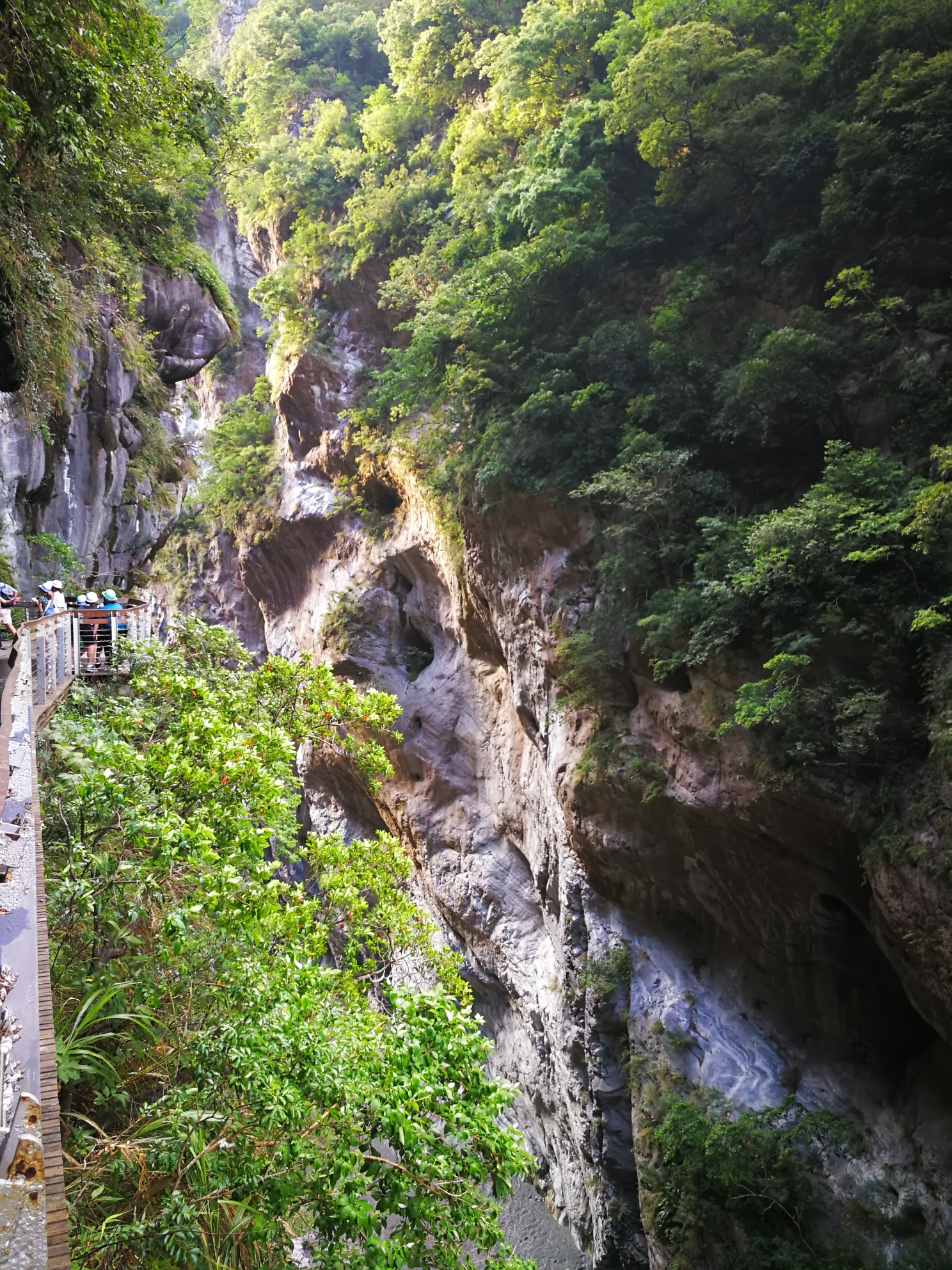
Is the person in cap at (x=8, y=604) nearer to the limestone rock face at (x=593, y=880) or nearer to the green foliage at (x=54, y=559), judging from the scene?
the green foliage at (x=54, y=559)

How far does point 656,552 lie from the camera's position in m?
→ 11.2

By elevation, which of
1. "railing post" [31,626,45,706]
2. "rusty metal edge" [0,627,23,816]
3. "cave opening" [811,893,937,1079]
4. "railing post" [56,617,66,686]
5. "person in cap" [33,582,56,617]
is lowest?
"cave opening" [811,893,937,1079]

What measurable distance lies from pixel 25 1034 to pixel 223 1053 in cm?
250

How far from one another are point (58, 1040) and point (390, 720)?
553 centimetres

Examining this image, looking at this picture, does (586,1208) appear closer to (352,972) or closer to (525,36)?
(352,972)

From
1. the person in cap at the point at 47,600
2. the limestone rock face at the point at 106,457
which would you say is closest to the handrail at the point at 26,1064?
the person in cap at the point at 47,600

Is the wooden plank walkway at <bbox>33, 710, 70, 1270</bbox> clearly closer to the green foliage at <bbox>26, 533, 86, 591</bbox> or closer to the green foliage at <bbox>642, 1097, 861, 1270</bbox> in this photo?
the green foliage at <bbox>642, 1097, 861, 1270</bbox>

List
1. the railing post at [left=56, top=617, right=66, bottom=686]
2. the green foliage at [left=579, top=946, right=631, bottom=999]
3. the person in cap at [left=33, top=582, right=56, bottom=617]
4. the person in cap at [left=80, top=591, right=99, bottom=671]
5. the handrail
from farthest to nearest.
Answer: the green foliage at [left=579, top=946, right=631, bottom=999]
the person in cap at [left=80, top=591, right=99, bottom=671]
the person in cap at [left=33, top=582, right=56, bottom=617]
the railing post at [left=56, top=617, right=66, bottom=686]
the handrail

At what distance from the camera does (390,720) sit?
1013 cm

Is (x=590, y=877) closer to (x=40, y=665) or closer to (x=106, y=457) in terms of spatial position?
(x=40, y=665)

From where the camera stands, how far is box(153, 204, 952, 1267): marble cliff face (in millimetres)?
8844

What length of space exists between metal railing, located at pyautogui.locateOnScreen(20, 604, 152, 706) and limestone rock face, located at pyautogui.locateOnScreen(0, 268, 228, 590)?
2.38 meters

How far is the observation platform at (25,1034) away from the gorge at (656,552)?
19.4 feet

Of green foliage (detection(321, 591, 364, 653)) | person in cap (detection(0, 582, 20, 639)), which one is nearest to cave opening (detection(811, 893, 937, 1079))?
person in cap (detection(0, 582, 20, 639))
